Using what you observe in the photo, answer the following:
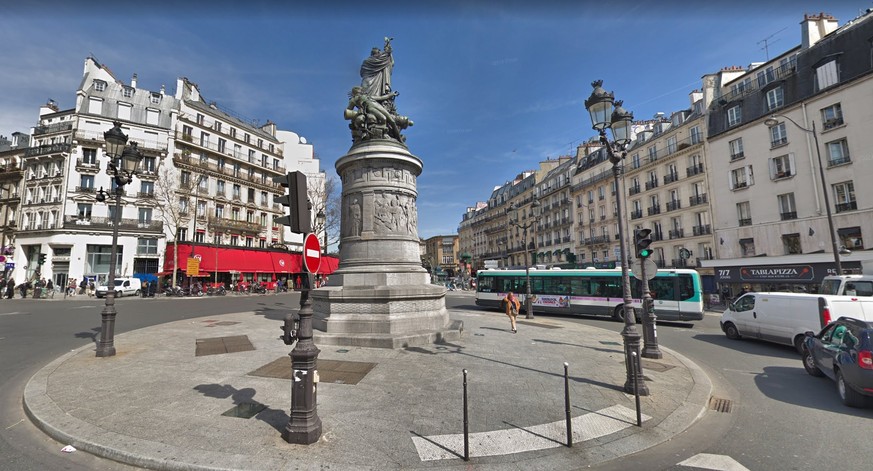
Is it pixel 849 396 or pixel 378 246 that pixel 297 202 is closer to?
pixel 378 246

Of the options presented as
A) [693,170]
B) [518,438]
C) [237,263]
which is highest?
[693,170]

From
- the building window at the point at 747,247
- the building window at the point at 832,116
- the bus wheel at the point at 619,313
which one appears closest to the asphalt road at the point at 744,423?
the bus wheel at the point at 619,313

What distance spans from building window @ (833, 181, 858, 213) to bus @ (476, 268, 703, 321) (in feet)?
45.1

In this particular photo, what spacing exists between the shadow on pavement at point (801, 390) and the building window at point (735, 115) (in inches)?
1109

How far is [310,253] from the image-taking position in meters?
4.40

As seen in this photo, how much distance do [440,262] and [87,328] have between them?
3792 inches

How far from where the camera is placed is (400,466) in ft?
12.5

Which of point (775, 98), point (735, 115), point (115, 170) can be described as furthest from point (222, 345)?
point (735, 115)

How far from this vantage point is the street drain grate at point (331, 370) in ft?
21.5

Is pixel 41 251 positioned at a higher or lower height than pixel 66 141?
lower

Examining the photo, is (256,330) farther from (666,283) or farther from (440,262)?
(440,262)

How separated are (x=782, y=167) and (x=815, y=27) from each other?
1042 centimetres

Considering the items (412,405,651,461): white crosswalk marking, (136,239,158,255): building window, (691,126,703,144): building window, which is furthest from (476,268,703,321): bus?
(136,239,158,255): building window

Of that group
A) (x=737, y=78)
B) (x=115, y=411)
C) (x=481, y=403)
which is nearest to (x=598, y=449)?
(x=481, y=403)
